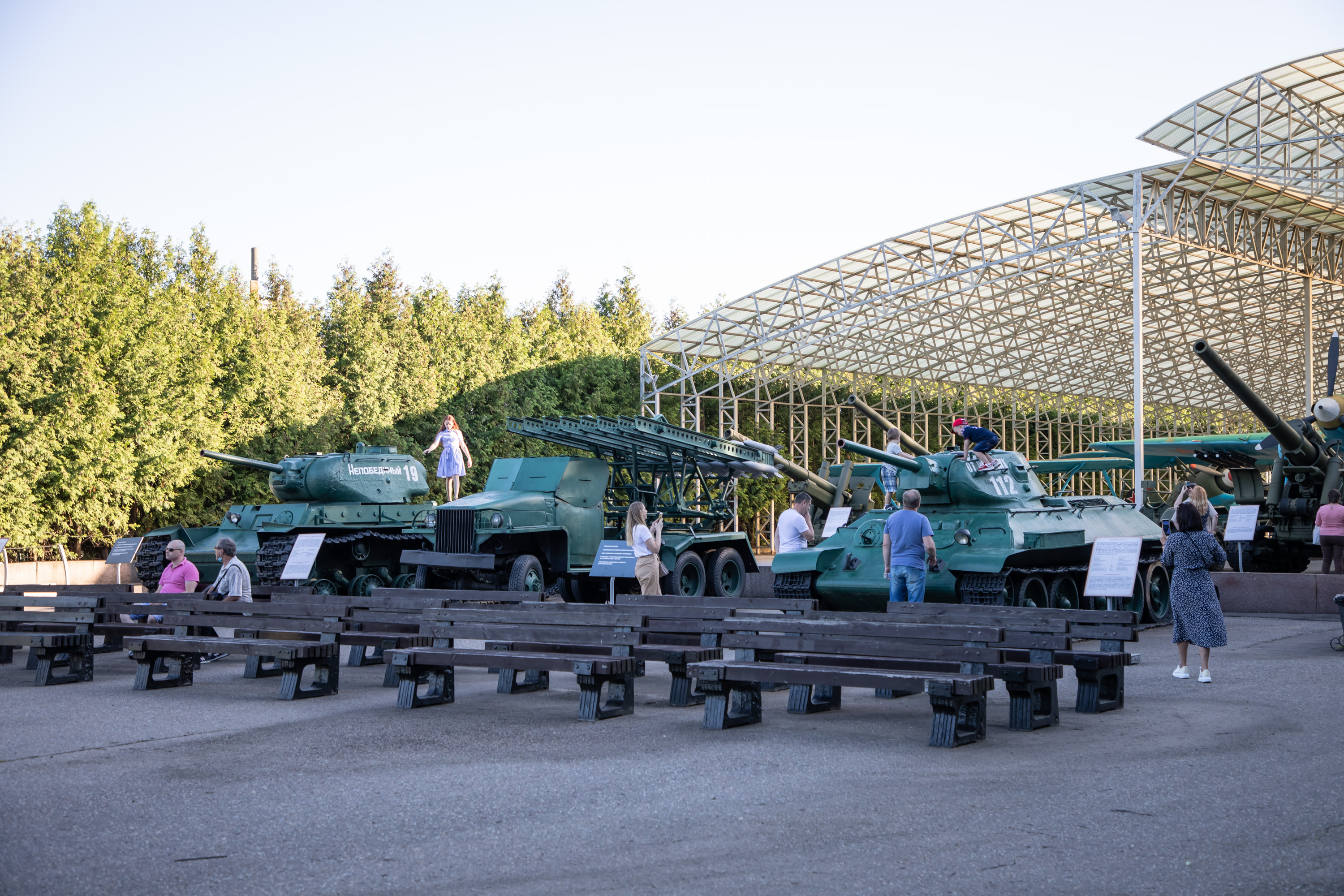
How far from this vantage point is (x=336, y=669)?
1045 centimetres

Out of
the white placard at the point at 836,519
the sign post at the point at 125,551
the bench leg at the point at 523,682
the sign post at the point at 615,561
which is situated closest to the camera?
the bench leg at the point at 523,682

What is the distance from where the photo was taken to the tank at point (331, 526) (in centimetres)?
1945

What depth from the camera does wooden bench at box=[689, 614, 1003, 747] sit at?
25.7 feet

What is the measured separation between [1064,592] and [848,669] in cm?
874

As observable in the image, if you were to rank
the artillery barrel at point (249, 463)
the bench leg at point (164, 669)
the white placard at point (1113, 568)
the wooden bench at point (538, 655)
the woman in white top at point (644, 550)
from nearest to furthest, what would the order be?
the wooden bench at point (538, 655), the bench leg at point (164, 669), the white placard at point (1113, 568), the woman in white top at point (644, 550), the artillery barrel at point (249, 463)

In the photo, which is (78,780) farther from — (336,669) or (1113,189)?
(1113,189)

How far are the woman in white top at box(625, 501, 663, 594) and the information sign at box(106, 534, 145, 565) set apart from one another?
373 inches

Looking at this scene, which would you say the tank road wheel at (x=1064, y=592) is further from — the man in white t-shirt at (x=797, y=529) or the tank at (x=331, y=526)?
the tank at (x=331, y=526)

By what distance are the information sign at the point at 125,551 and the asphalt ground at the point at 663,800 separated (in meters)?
10.6

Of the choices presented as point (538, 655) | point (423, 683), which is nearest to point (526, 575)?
point (423, 683)

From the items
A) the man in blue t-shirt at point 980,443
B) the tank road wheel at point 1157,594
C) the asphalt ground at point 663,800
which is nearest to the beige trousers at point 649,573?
the man in blue t-shirt at point 980,443

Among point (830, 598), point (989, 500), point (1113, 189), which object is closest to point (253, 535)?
point (830, 598)

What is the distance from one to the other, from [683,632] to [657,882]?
217 inches

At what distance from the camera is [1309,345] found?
30.3 metres
